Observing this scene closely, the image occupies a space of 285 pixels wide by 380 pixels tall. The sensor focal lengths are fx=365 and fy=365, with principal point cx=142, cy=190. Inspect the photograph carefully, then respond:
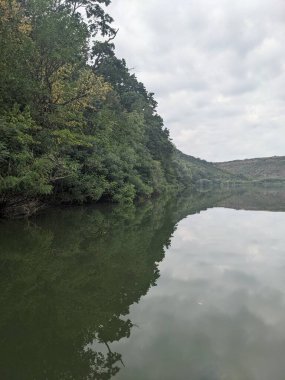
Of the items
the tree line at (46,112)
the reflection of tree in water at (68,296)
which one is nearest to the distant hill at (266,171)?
the tree line at (46,112)

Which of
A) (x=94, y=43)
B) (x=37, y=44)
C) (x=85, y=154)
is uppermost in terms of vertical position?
(x=94, y=43)

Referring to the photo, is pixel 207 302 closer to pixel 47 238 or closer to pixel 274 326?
pixel 274 326

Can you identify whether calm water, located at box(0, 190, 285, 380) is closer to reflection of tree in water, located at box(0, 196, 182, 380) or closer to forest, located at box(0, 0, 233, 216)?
reflection of tree in water, located at box(0, 196, 182, 380)

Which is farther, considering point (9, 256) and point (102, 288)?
point (9, 256)

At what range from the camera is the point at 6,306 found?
5520mm

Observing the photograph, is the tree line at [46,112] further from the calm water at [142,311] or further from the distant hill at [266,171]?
the distant hill at [266,171]

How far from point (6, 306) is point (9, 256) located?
3650 millimetres

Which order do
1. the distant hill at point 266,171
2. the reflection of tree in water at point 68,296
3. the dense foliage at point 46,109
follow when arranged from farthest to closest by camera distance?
the distant hill at point 266,171 → the dense foliage at point 46,109 → the reflection of tree in water at point 68,296

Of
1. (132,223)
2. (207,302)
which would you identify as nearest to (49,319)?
(207,302)

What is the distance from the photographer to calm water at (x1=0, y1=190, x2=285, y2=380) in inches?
152

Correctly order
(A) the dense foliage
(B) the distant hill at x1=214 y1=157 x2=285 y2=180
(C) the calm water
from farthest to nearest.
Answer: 1. (B) the distant hill at x1=214 y1=157 x2=285 y2=180
2. (A) the dense foliage
3. (C) the calm water

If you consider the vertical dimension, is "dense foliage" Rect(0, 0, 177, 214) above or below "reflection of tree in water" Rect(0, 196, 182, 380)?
above

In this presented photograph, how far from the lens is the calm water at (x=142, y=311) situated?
12.6ft

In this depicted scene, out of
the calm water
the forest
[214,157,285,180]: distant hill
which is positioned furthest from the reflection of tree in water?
[214,157,285,180]: distant hill
